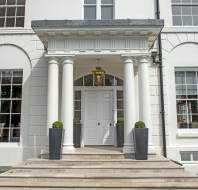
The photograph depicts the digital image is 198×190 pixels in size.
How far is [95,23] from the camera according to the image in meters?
8.53

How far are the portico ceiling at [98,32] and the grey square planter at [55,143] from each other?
9.15 feet

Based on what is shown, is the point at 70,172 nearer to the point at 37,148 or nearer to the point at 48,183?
the point at 48,183

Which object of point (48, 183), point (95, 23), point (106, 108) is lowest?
point (48, 183)

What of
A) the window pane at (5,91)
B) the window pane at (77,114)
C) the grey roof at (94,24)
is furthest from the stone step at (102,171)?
the grey roof at (94,24)

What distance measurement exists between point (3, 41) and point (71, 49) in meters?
3.52

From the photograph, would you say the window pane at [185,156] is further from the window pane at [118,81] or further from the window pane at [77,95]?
the window pane at [77,95]

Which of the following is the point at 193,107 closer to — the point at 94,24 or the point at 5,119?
Result: the point at 94,24

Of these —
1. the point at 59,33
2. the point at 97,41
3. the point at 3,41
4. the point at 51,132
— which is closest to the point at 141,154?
the point at 51,132

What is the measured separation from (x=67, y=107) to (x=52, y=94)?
2.32 ft

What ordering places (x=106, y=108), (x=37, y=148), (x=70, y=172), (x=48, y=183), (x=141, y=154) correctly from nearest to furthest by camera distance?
1. (x=48, y=183)
2. (x=70, y=172)
3. (x=141, y=154)
4. (x=37, y=148)
5. (x=106, y=108)

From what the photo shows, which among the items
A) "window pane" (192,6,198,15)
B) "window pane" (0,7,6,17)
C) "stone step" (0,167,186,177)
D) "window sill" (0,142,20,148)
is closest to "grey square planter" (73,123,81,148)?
"window sill" (0,142,20,148)

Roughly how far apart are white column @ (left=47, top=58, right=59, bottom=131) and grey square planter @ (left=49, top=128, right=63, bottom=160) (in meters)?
0.61

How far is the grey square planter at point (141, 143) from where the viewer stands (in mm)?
7910

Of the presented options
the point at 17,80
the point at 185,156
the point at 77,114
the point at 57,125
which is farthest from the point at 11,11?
the point at 185,156
